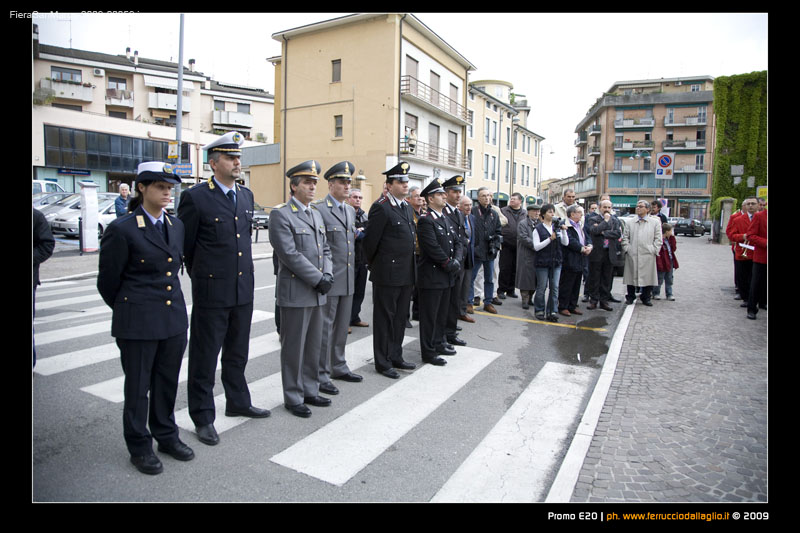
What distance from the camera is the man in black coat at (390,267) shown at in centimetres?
582

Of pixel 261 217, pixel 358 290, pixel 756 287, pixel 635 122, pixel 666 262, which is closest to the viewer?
pixel 358 290

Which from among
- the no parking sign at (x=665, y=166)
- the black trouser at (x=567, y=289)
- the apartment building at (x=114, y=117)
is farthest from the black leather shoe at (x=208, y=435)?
the apartment building at (x=114, y=117)

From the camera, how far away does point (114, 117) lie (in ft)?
149

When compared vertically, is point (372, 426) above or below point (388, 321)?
below

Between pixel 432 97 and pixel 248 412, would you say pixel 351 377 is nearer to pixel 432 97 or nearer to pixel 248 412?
pixel 248 412

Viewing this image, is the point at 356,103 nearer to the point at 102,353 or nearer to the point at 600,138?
the point at 102,353

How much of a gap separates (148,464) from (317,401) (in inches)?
64.6

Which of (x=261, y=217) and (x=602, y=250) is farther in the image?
(x=261, y=217)

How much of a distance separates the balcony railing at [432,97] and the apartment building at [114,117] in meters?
17.4

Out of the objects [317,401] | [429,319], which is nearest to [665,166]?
[429,319]

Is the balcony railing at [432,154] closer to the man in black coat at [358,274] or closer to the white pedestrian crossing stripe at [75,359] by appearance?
the man in black coat at [358,274]

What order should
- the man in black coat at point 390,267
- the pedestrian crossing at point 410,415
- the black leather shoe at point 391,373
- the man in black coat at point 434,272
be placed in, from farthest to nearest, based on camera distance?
the man in black coat at point 434,272, the man in black coat at point 390,267, the black leather shoe at point 391,373, the pedestrian crossing at point 410,415
